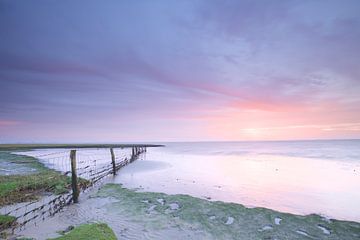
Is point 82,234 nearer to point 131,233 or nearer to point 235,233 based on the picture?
point 131,233

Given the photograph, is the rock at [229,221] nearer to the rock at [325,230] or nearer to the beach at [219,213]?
the beach at [219,213]

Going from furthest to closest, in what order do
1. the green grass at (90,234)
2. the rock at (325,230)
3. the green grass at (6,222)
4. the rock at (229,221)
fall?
the rock at (229,221) → the rock at (325,230) → the green grass at (6,222) → the green grass at (90,234)

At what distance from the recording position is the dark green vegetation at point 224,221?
1118 cm

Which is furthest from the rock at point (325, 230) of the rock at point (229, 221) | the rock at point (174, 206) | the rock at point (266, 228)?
the rock at point (174, 206)

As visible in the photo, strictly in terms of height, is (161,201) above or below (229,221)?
above

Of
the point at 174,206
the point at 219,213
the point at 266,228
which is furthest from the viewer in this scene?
the point at 174,206

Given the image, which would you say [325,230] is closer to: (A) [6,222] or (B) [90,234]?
(B) [90,234]

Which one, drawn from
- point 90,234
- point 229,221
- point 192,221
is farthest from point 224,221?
point 90,234

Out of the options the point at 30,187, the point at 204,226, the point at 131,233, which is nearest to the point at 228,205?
the point at 204,226

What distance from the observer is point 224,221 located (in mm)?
12727

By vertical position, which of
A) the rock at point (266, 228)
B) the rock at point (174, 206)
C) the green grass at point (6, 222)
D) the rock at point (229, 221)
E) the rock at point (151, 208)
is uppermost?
the green grass at point (6, 222)

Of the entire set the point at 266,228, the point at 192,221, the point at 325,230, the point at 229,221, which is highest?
the point at 192,221

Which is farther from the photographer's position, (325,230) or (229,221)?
(229,221)

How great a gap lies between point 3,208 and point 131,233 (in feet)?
28.3
